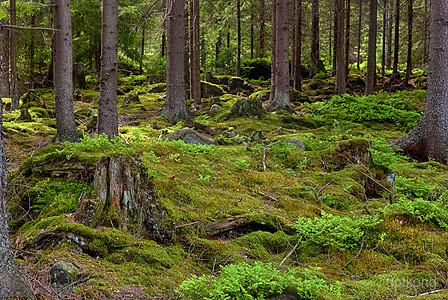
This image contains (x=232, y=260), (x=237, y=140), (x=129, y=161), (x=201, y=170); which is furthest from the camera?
(x=237, y=140)

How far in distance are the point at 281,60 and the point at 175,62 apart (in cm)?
383

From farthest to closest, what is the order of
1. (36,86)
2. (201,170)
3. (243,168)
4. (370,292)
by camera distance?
(36,86) → (243,168) → (201,170) → (370,292)

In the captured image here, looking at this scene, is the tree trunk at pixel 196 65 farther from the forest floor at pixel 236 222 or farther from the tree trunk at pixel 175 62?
the forest floor at pixel 236 222

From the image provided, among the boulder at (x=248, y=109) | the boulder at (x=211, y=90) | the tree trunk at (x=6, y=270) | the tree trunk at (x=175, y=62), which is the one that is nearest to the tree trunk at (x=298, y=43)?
the boulder at (x=211, y=90)

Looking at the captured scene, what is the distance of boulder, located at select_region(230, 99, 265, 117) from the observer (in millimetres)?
13922

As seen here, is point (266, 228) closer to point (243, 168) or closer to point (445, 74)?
point (243, 168)

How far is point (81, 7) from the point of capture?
22297 millimetres

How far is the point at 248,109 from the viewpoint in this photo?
14.0 metres

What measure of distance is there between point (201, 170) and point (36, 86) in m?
20.8

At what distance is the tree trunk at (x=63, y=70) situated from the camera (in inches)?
368

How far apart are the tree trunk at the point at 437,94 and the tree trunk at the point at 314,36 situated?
13.4 meters

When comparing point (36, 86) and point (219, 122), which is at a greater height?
point (36, 86)

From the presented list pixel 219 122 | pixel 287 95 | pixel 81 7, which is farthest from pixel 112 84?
pixel 81 7

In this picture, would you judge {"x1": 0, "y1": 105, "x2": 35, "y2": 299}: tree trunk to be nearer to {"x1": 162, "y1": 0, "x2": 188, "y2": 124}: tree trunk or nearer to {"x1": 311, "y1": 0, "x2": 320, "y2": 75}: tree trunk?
{"x1": 162, "y1": 0, "x2": 188, "y2": 124}: tree trunk
